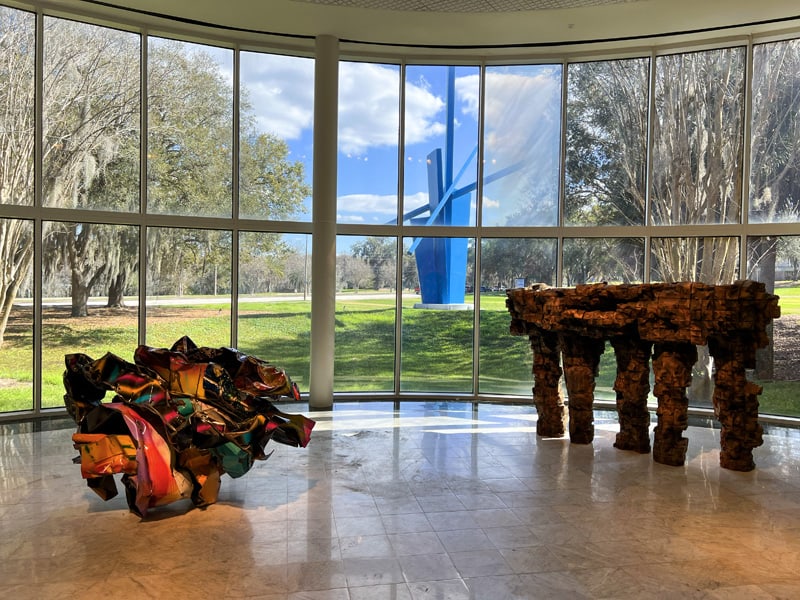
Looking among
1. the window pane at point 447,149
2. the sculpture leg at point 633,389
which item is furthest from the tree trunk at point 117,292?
the sculpture leg at point 633,389

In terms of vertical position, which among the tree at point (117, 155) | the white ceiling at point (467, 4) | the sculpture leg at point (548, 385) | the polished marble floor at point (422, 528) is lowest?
the polished marble floor at point (422, 528)

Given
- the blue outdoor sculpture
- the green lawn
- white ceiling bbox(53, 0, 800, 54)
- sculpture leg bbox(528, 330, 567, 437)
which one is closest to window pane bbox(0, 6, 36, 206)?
white ceiling bbox(53, 0, 800, 54)

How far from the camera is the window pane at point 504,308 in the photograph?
316 inches

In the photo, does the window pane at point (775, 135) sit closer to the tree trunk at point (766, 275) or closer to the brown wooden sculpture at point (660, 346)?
the tree trunk at point (766, 275)

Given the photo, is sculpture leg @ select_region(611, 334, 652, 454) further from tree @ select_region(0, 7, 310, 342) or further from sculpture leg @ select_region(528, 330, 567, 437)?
tree @ select_region(0, 7, 310, 342)

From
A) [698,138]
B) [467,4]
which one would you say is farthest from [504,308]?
[467,4]

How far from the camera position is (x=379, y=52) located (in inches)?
309

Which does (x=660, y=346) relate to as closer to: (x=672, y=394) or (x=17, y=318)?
(x=672, y=394)

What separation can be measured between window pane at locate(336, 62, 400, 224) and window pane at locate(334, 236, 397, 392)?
1.46 feet

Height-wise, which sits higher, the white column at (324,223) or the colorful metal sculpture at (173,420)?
the white column at (324,223)

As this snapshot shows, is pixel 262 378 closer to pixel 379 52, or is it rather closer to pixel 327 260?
pixel 327 260

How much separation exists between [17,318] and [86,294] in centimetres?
75

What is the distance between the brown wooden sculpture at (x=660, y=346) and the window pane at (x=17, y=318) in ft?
18.4

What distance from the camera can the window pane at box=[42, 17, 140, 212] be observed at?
22.1 ft
